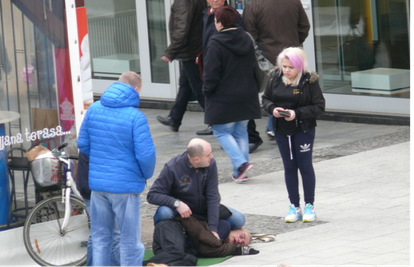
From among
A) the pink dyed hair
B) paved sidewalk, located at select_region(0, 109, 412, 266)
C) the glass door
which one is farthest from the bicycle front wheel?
the glass door

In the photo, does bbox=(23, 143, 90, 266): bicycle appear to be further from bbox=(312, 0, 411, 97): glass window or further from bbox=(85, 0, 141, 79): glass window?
bbox=(85, 0, 141, 79): glass window

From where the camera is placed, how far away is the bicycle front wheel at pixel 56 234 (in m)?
6.70

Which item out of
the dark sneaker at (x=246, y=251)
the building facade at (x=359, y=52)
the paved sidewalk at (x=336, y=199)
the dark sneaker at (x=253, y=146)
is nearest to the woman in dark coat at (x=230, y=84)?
the paved sidewalk at (x=336, y=199)

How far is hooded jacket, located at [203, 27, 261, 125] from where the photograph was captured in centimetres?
871

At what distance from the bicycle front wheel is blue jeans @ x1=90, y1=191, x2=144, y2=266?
2.40ft

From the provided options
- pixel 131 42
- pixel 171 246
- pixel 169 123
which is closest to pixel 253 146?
pixel 169 123

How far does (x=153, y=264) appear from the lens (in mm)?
6246

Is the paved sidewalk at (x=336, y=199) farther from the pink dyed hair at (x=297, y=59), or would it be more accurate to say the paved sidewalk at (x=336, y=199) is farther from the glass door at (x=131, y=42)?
the glass door at (x=131, y=42)

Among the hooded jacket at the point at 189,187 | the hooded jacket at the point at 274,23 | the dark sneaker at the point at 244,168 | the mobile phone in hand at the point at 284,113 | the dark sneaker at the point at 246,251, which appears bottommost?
the dark sneaker at the point at 246,251

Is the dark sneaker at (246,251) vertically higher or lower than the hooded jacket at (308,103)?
lower

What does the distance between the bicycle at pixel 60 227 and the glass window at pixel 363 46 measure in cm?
600

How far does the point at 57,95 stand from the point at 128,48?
8167 millimetres

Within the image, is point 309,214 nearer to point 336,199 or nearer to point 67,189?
point 336,199

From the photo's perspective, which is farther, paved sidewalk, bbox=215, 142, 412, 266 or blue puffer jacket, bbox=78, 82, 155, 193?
paved sidewalk, bbox=215, 142, 412, 266
